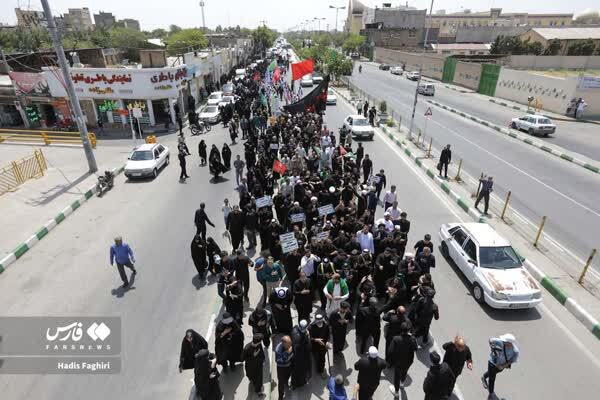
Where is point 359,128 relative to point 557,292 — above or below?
above

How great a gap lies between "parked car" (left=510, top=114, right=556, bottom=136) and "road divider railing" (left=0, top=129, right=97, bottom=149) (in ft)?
97.0

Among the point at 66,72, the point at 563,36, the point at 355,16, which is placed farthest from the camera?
the point at 355,16

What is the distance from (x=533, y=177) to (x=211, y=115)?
22336 millimetres

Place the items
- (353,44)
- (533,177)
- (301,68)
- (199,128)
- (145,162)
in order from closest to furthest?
1. (145,162)
2. (533,177)
3. (301,68)
4. (199,128)
5. (353,44)

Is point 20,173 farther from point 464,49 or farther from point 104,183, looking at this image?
point 464,49

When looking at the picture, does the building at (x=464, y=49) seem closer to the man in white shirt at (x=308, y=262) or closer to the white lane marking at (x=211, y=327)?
the man in white shirt at (x=308, y=262)

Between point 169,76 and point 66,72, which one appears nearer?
point 66,72

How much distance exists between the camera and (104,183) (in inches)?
650

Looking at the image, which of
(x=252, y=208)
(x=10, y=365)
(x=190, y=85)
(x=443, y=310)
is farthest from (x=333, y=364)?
(x=190, y=85)

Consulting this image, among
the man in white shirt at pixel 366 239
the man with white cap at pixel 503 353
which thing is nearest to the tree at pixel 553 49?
the man in white shirt at pixel 366 239

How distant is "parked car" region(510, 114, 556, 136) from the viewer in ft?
84.3

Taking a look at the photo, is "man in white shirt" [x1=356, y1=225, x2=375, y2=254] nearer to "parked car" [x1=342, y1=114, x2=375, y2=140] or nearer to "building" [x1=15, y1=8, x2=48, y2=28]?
"parked car" [x1=342, y1=114, x2=375, y2=140]

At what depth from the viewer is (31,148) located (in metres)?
23.2

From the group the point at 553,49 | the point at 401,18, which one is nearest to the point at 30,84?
the point at 553,49
